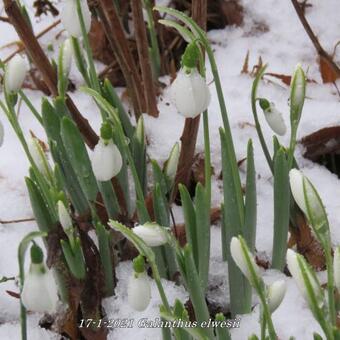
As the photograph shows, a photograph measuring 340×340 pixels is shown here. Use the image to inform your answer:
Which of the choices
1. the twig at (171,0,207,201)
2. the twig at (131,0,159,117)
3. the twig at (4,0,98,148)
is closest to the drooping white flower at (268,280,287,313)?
the twig at (171,0,207,201)

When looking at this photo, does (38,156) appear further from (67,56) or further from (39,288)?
(39,288)

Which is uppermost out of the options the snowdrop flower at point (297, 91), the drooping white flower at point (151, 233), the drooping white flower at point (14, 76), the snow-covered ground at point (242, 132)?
the drooping white flower at point (14, 76)

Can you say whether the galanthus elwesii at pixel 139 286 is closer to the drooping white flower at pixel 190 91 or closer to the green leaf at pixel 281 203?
the drooping white flower at pixel 190 91

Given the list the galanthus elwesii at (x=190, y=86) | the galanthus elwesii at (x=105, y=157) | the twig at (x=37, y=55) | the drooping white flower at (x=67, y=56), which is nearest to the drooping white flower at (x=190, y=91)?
the galanthus elwesii at (x=190, y=86)

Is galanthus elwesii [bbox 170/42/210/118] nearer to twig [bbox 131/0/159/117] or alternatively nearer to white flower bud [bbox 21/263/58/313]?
white flower bud [bbox 21/263/58/313]

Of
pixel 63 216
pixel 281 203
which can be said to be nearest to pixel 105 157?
pixel 63 216
